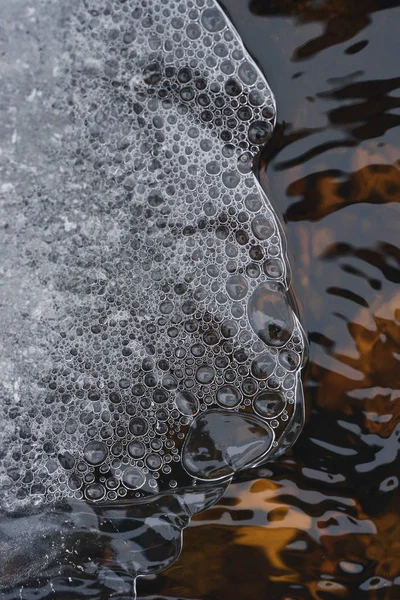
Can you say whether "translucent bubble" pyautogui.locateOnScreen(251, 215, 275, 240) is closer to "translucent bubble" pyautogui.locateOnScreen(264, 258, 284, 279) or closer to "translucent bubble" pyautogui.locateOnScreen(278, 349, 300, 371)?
"translucent bubble" pyautogui.locateOnScreen(264, 258, 284, 279)

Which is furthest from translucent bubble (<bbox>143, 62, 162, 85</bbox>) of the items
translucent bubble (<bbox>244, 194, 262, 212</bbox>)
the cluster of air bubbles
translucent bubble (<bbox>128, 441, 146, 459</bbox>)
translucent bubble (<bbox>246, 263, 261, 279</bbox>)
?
translucent bubble (<bbox>128, 441, 146, 459</bbox>)

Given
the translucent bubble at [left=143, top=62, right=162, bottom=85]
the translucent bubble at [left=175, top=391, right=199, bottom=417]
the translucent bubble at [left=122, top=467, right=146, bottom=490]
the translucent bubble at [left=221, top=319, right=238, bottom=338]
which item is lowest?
the translucent bubble at [left=122, top=467, right=146, bottom=490]

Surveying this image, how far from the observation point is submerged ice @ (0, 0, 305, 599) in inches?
41.3

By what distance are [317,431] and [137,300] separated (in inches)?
15.7

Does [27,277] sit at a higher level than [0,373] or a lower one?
higher

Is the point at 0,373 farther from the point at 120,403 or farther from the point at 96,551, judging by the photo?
the point at 96,551

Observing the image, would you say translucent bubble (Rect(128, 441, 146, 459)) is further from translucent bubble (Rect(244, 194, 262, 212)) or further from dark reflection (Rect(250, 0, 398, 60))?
dark reflection (Rect(250, 0, 398, 60))

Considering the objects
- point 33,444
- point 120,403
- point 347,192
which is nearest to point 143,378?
point 120,403

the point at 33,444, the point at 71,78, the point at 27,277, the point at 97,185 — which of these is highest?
the point at 71,78

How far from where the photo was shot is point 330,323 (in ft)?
3.52

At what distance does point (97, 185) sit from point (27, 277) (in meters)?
0.20

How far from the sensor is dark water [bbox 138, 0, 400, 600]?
104 cm

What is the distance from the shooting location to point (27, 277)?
3.46ft

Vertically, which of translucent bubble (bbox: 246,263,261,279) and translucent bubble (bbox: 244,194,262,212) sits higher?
translucent bubble (bbox: 244,194,262,212)
